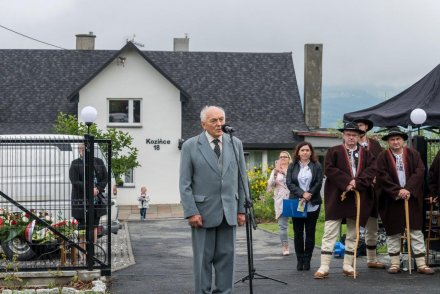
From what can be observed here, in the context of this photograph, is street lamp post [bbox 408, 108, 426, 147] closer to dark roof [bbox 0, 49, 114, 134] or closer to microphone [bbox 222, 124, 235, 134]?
microphone [bbox 222, 124, 235, 134]

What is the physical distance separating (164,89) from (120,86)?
1.88 metres

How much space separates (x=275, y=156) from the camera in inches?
1790

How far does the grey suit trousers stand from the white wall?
32420 millimetres

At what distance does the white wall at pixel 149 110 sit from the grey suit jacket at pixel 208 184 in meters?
32.4

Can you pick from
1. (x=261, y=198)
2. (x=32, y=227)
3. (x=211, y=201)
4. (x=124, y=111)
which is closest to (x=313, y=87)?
(x=124, y=111)

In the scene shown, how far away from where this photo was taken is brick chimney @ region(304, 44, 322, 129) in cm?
4822

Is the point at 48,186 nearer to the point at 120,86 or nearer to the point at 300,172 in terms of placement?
the point at 300,172

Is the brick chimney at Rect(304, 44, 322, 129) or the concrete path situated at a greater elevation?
the brick chimney at Rect(304, 44, 322, 129)

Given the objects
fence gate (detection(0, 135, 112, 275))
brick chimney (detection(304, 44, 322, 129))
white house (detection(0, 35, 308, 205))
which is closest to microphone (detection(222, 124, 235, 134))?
fence gate (detection(0, 135, 112, 275))

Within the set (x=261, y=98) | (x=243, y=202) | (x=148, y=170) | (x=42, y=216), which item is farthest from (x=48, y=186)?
(x=261, y=98)

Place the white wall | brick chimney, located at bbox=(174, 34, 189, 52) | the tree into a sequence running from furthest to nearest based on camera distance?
brick chimney, located at bbox=(174, 34, 189, 52) < the white wall < the tree

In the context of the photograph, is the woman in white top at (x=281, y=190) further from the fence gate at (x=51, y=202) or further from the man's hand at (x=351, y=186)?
the fence gate at (x=51, y=202)

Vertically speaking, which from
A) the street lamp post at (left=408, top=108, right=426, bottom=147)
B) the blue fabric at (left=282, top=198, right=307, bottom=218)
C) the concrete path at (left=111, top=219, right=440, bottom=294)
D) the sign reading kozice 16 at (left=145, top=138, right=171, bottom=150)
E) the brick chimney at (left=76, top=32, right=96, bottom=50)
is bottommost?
the concrete path at (left=111, top=219, right=440, bottom=294)

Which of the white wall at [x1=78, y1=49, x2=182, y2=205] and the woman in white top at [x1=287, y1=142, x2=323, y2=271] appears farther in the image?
the white wall at [x1=78, y1=49, x2=182, y2=205]
